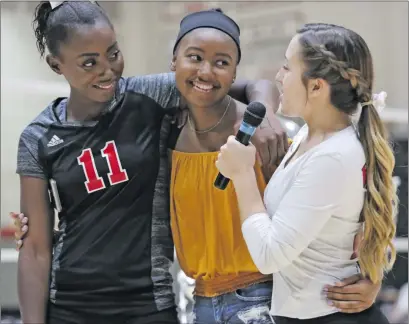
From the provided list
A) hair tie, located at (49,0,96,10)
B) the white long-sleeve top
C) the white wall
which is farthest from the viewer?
the white wall

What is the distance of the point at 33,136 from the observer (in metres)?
1.41

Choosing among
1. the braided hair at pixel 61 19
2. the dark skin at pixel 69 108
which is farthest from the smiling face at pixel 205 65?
the braided hair at pixel 61 19

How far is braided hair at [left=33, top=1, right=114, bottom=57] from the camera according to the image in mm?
1381

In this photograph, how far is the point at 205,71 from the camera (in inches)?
51.9

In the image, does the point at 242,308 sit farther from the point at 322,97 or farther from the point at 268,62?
the point at 268,62

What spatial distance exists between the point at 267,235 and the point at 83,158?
48cm

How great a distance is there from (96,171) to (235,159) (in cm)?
35

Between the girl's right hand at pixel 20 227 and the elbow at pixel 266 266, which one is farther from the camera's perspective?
the girl's right hand at pixel 20 227

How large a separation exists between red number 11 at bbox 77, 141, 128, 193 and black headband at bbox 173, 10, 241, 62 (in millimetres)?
288

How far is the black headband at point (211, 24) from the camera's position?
1.36 m

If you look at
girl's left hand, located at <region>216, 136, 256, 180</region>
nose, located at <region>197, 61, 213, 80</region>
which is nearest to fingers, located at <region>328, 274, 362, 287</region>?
girl's left hand, located at <region>216, 136, 256, 180</region>

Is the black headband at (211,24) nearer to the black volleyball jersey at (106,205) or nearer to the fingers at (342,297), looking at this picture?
the black volleyball jersey at (106,205)

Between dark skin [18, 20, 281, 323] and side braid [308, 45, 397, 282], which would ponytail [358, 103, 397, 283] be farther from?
dark skin [18, 20, 281, 323]

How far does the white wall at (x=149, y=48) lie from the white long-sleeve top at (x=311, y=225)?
54cm
